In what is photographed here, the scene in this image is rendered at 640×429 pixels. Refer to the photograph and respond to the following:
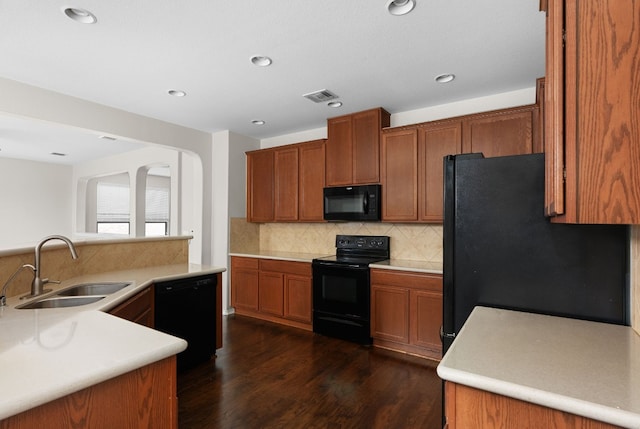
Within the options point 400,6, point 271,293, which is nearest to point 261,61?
point 400,6

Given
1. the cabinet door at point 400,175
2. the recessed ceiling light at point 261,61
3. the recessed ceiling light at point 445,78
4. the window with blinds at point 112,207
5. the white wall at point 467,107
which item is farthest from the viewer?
the window with blinds at point 112,207

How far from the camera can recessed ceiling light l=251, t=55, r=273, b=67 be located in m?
2.51

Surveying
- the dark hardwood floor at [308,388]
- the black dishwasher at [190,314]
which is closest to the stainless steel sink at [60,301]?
the black dishwasher at [190,314]

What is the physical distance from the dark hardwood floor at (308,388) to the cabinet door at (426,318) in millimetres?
186

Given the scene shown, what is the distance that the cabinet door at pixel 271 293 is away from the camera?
4.03 m

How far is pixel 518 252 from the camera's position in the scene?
141 centimetres

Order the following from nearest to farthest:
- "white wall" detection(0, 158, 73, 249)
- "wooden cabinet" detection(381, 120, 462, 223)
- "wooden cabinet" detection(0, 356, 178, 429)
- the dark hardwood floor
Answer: "wooden cabinet" detection(0, 356, 178, 429), the dark hardwood floor, "wooden cabinet" detection(381, 120, 462, 223), "white wall" detection(0, 158, 73, 249)

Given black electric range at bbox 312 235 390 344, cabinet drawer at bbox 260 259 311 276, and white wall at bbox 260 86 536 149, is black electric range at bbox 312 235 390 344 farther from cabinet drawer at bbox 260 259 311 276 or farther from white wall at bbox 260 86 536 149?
white wall at bbox 260 86 536 149

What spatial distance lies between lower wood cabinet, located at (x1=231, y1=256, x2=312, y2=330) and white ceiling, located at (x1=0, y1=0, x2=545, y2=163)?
1897 millimetres

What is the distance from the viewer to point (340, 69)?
8.87ft

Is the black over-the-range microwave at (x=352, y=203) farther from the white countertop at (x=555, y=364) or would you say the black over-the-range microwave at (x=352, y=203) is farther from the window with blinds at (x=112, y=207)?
the window with blinds at (x=112, y=207)

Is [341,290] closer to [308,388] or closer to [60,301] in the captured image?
[308,388]

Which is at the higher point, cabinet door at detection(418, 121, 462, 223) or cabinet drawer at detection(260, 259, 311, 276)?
cabinet door at detection(418, 121, 462, 223)

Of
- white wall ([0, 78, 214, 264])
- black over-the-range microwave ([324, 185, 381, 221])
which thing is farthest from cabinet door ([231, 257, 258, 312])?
black over-the-range microwave ([324, 185, 381, 221])
